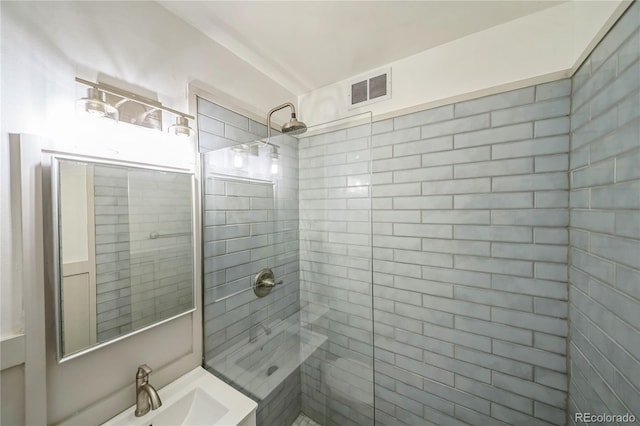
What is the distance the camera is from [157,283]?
1002 mm

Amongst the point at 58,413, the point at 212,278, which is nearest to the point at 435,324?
the point at 212,278

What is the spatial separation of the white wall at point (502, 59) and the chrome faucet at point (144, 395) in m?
1.83

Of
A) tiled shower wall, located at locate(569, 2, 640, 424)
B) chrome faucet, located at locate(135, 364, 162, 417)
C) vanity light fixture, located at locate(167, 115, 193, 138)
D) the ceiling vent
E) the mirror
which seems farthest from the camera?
the ceiling vent

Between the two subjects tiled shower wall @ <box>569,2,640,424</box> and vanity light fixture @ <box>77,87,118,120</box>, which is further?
vanity light fixture @ <box>77,87,118,120</box>

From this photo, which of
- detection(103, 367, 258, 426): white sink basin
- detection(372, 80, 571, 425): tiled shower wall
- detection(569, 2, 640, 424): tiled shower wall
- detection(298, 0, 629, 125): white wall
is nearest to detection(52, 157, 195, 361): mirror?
detection(103, 367, 258, 426): white sink basin

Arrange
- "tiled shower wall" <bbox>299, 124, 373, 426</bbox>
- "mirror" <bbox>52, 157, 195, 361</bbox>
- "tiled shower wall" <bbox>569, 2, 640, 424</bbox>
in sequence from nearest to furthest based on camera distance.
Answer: "tiled shower wall" <bbox>569, 2, 640, 424</bbox>, "mirror" <bbox>52, 157, 195, 361</bbox>, "tiled shower wall" <bbox>299, 124, 373, 426</bbox>

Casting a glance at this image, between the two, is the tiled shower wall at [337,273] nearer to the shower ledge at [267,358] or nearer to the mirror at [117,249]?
the shower ledge at [267,358]

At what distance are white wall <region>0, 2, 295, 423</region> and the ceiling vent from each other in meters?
0.95

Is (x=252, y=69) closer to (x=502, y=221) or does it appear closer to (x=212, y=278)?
(x=212, y=278)

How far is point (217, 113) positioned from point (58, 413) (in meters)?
1.40

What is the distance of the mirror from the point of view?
755 mm

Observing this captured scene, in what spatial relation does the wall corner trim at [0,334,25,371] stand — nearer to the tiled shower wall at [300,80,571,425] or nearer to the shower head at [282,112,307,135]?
the tiled shower wall at [300,80,571,425]

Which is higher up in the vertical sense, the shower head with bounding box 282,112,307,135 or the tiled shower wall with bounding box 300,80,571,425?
the shower head with bounding box 282,112,307,135

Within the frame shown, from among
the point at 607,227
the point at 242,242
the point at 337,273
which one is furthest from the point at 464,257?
the point at 242,242
